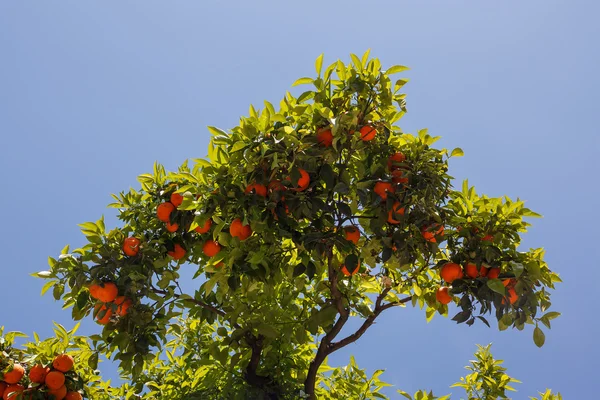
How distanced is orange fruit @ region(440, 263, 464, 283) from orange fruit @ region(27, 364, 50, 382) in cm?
288

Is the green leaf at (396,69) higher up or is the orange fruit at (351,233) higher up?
the green leaf at (396,69)

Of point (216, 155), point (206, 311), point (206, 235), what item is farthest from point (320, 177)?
point (206, 311)

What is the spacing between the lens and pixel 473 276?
3.29 metres

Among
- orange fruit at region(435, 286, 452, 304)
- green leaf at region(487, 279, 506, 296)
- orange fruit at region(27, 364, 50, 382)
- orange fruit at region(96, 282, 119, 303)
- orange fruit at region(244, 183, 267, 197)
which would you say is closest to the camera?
green leaf at region(487, 279, 506, 296)

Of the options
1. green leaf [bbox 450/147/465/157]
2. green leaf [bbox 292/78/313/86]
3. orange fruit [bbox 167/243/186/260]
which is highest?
green leaf [bbox 292/78/313/86]

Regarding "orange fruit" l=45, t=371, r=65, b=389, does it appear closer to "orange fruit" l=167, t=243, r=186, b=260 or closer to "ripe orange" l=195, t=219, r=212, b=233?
"orange fruit" l=167, t=243, r=186, b=260

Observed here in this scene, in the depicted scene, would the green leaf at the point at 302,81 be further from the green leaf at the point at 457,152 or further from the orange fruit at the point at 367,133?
the green leaf at the point at 457,152

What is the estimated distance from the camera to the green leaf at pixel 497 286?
118 inches

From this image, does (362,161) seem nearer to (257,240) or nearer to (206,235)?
(257,240)

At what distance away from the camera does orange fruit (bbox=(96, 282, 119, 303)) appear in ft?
11.4

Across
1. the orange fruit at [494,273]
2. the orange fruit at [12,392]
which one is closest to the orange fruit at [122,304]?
the orange fruit at [12,392]

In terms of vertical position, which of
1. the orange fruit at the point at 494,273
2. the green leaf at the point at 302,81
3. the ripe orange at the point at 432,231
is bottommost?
the orange fruit at the point at 494,273

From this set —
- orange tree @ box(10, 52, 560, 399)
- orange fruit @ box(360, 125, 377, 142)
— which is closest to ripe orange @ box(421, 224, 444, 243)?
orange tree @ box(10, 52, 560, 399)

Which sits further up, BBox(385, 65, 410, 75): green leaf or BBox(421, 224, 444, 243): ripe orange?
BBox(385, 65, 410, 75): green leaf
